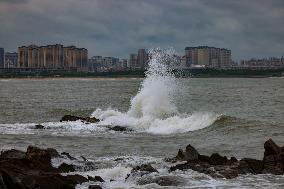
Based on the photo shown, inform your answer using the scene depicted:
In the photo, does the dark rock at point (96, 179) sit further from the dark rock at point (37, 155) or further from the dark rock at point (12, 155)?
the dark rock at point (12, 155)

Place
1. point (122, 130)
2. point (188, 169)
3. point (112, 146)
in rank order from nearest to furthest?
point (188, 169), point (112, 146), point (122, 130)

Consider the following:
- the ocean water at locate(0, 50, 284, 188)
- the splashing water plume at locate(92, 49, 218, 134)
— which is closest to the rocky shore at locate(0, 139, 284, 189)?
the ocean water at locate(0, 50, 284, 188)

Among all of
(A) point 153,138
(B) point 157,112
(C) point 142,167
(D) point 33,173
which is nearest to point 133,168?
(C) point 142,167

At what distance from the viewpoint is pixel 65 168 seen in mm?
17391

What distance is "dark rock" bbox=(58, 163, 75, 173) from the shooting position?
17158 mm

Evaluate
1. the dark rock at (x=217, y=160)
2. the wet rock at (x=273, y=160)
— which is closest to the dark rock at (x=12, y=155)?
the dark rock at (x=217, y=160)

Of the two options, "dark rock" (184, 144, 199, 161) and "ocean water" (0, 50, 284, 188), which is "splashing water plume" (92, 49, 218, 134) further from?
"dark rock" (184, 144, 199, 161)

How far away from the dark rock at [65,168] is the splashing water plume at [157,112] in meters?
16.4

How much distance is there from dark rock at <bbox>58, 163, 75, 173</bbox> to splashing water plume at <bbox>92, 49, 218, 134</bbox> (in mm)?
16431

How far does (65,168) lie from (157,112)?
86.4 feet

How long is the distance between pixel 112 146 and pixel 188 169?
8991 mm

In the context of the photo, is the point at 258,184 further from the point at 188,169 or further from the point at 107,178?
the point at 107,178

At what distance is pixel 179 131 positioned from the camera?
112 ft

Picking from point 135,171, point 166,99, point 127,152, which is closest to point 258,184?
point 135,171
